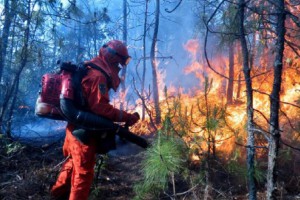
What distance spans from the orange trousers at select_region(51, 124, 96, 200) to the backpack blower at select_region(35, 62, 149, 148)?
0.30 m

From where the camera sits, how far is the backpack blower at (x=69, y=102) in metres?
3.31

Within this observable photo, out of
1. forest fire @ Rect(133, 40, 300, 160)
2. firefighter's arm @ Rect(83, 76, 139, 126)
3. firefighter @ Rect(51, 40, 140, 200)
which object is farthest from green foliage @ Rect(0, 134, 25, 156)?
forest fire @ Rect(133, 40, 300, 160)

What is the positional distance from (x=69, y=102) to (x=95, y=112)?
36 centimetres

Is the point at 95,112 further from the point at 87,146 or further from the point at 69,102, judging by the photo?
the point at 87,146

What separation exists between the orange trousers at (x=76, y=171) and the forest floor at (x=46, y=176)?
211mm

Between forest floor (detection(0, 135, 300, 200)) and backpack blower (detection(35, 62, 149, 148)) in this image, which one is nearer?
backpack blower (detection(35, 62, 149, 148))

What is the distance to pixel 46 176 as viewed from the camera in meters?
3.95

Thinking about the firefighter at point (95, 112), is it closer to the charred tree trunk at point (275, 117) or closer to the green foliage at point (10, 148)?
the green foliage at point (10, 148)

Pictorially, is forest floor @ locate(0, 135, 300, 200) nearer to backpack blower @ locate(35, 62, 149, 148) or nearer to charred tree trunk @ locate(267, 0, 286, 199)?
backpack blower @ locate(35, 62, 149, 148)

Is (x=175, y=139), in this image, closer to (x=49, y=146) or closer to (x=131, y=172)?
(x=131, y=172)

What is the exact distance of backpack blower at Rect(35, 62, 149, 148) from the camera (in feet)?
10.9

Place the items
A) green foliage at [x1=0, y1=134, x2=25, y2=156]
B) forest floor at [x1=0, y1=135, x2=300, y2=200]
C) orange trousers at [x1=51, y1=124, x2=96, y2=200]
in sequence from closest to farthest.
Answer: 1. orange trousers at [x1=51, y1=124, x2=96, y2=200]
2. forest floor at [x1=0, y1=135, x2=300, y2=200]
3. green foliage at [x1=0, y1=134, x2=25, y2=156]

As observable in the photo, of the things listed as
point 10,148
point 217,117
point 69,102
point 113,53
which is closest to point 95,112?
point 69,102

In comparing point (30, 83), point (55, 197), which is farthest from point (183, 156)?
point (30, 83)
